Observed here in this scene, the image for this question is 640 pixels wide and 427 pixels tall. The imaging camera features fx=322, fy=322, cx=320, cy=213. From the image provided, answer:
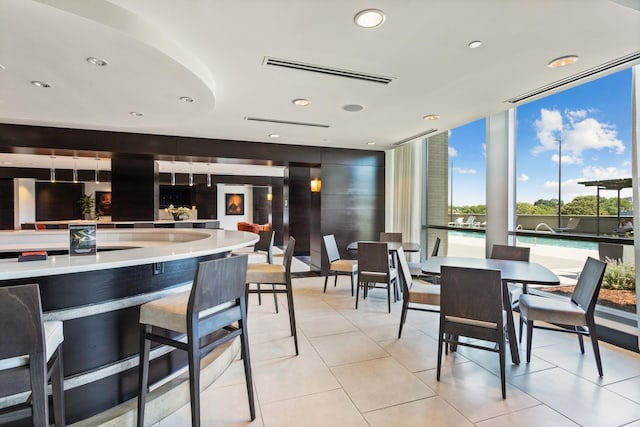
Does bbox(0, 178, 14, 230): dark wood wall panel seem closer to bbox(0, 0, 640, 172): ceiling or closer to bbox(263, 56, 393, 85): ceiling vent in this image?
bbox(0, 0, 640, 172): ceiling

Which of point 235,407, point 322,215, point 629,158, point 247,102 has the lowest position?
point 235,407

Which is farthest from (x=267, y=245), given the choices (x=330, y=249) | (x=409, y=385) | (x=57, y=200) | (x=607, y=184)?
(x=57, y=200)

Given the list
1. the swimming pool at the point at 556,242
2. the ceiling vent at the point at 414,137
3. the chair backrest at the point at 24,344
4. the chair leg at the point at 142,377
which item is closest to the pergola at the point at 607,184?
the swimming pool at the point at 556,242

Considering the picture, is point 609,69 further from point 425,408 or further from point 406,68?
point 425,408

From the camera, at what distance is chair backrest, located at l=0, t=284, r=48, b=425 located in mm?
1218

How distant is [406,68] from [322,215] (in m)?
3.68

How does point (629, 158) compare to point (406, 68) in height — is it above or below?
below

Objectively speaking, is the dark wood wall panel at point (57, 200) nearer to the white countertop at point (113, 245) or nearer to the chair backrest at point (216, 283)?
the white countertop at point (113, 245)

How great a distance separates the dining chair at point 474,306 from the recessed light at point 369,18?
5.95 feet

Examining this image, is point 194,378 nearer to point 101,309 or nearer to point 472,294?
point 101,309

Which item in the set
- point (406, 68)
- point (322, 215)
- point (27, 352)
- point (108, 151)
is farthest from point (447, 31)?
point (108, 151)

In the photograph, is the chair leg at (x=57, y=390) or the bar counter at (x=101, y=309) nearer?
the chair leg at (x=57, y=390)

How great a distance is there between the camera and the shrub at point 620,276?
10.2 ft

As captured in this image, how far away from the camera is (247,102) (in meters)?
3.63
